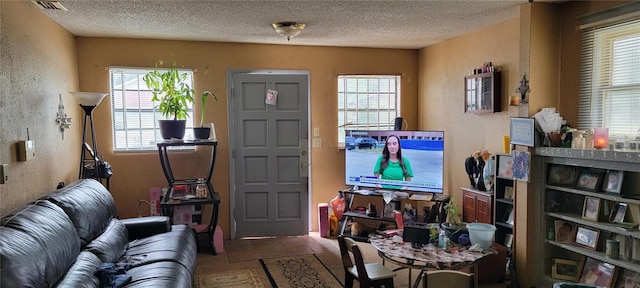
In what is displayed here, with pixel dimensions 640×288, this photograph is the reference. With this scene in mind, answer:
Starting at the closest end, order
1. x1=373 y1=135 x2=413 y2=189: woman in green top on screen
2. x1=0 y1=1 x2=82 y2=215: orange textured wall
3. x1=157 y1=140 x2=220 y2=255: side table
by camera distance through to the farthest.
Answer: x1=0 y1=1 x2=82 y2=215: orange textured wall < x1=157 y1=140 x2=220 y2=255: side table < x1=373 y1=135 x2=413 y2=189: woman in green top on screen

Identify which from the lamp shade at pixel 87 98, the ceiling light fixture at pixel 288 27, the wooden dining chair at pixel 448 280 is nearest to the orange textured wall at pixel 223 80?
the lamp shade at pixel 87 98

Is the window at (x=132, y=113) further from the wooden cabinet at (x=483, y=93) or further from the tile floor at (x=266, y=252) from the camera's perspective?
the wooden cabinet at (x=483, y=93)

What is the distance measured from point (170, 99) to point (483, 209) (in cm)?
332

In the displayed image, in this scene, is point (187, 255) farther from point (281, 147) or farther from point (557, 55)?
point (557, 55)

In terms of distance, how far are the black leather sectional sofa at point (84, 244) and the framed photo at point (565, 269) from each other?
9.18 ft

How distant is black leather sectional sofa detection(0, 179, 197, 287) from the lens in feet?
6.98

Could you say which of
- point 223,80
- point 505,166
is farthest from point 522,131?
point 223,80

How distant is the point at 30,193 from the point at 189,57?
2335 millimetres

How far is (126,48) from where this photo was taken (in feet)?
15.5

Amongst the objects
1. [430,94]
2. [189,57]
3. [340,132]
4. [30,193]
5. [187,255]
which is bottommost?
[187,255]

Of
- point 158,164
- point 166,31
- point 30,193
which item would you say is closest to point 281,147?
point 158,164

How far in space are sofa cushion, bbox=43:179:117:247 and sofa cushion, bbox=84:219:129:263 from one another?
42 millimetres

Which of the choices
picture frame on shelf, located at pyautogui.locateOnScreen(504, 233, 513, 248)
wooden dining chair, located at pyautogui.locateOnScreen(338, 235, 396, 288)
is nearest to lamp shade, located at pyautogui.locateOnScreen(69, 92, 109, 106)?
wooden dining chair, located at pyautogui.locateOnScreen(338, 235, 396, 288)

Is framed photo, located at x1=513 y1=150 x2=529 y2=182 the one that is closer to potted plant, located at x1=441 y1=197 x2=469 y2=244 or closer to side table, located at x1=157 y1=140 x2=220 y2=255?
potted plant, located at x1=441 y1=197 x2=469 y2=244
